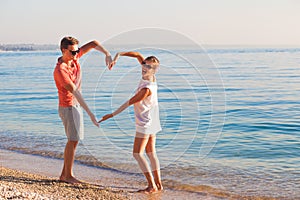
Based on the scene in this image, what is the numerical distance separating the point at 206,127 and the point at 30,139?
3.70m

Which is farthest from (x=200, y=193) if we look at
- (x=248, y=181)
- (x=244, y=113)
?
(x=244, y=113)

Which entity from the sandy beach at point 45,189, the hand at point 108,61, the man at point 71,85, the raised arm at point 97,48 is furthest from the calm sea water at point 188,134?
the sandy beach at point 45,189

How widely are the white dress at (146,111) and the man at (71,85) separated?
50cm

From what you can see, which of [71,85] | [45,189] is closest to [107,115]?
[71,85]

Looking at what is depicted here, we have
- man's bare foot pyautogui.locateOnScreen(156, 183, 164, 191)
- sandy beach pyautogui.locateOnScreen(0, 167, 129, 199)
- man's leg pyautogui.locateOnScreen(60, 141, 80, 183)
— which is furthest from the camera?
man's bare foot pyautogui.locateOnScreen(156, 183, 164, 191)

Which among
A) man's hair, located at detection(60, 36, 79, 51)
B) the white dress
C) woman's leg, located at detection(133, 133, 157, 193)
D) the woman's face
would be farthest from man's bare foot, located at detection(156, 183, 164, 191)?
man's hair, located at detection(60, 36, 79, 51)

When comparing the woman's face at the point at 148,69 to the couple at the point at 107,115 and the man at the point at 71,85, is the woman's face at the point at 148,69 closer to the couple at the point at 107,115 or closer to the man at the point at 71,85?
the couple at the point at 107,115

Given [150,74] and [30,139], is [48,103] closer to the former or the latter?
[30,139]

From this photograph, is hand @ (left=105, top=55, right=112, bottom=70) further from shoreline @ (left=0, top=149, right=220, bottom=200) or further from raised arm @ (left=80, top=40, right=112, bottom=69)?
shoreline @ (left=0, top=149, right=220, bottom=200)

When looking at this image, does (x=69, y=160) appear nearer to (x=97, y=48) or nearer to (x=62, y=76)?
(x=62, y=76)

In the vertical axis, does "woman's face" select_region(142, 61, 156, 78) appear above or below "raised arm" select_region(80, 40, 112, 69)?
below

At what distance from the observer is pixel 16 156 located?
866 centimetres

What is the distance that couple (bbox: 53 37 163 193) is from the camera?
18.7ft

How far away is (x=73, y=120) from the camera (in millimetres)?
6012
